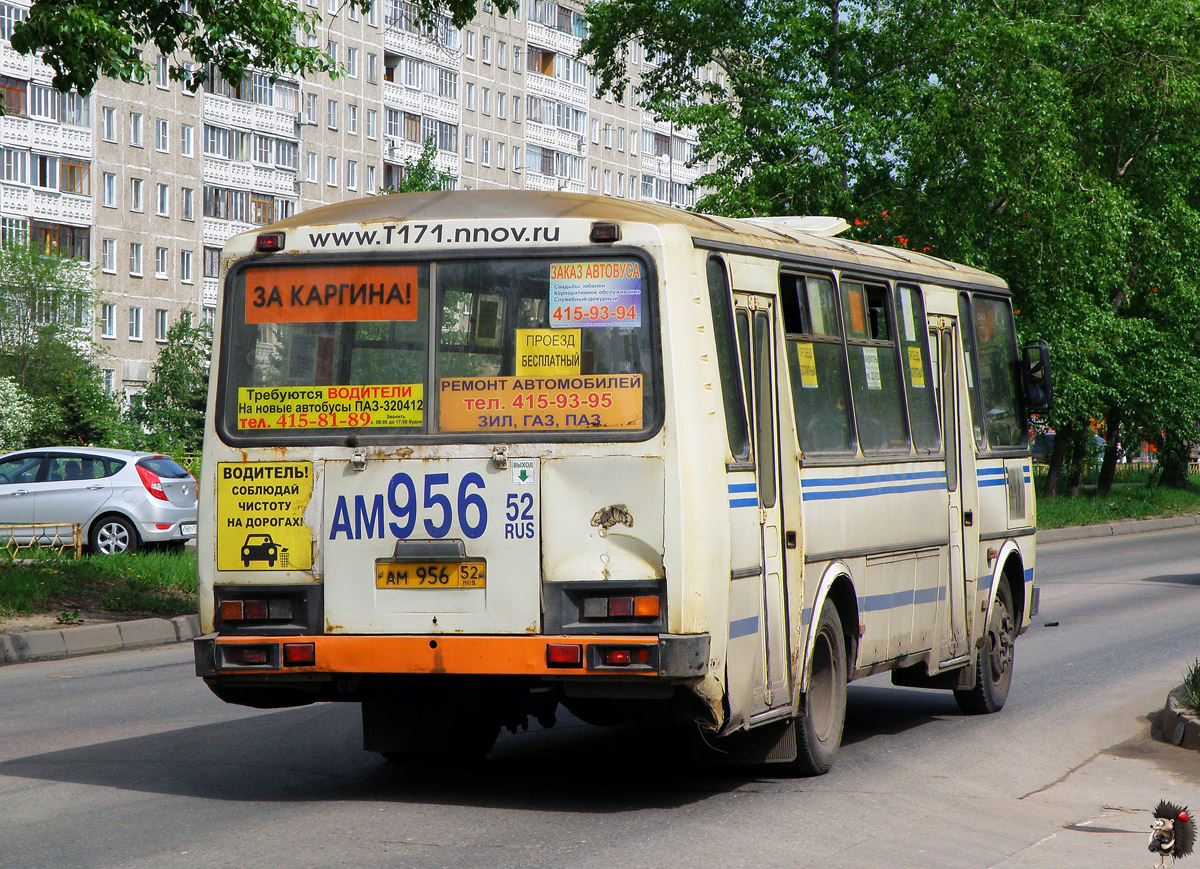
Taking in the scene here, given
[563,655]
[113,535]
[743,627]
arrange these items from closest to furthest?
[563,655]
[743,627]
[113,535]

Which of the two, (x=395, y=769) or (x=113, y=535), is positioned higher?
(x=113, y=535)

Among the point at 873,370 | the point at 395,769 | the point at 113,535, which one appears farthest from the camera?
the point at 113,535

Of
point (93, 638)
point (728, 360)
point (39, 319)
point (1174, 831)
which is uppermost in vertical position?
point (39, 319)

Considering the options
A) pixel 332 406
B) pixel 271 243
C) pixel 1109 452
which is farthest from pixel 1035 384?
pixel 1109 452

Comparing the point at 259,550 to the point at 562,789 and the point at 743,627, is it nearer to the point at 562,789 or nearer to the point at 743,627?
the point at 562,789

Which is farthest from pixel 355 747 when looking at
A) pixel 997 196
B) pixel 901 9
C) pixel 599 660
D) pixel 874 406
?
pixel 901 9

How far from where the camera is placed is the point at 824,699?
A: 8.30 metres

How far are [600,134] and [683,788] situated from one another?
295 ft

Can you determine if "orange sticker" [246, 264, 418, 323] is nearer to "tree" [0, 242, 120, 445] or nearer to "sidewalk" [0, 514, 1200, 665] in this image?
"sidewalk" [0, 514, 1200, 665]

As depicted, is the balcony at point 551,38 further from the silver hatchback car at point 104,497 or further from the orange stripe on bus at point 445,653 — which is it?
the orange stripe on bus at point 445,653

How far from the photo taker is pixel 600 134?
Result: 3772 inches

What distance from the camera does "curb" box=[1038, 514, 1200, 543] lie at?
102 ft

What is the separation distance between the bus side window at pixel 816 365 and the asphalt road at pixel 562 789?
5.65 feet

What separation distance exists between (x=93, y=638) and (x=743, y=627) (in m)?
8.80
